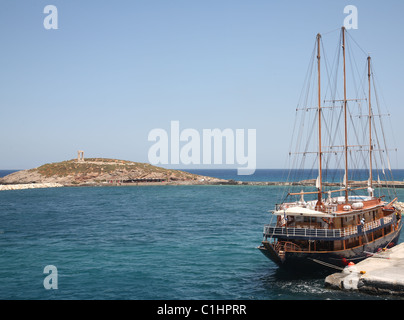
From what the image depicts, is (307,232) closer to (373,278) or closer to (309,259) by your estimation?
(309,259)

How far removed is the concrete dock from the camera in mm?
25688

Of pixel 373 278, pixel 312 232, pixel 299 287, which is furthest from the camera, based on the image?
pixel 312 232

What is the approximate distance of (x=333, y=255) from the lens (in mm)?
31391

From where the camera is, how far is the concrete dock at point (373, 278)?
25.7 m

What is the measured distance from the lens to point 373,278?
26.4m

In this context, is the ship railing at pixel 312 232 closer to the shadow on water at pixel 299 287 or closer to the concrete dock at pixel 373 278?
the concrete dock at pixel 373 278

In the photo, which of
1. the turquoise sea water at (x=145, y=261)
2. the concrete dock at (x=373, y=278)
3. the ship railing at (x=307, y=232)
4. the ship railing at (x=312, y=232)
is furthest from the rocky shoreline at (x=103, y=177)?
the concrete dock at (x=373, y=278)

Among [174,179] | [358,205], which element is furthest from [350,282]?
[174,179]

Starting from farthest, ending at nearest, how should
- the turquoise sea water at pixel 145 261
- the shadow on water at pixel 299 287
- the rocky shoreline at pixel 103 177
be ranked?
the rocky shoreline at pixel 103 177 < the turquoise sea water at pixel 145 261 < the shadow on water at pixel 299 287

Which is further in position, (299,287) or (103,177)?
(103,177)

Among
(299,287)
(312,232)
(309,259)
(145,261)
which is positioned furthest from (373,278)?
(145,261)
